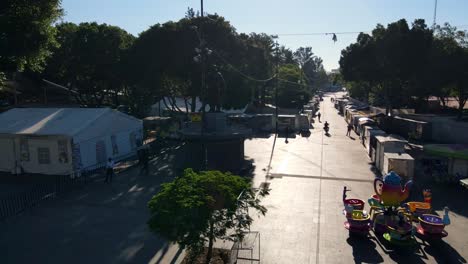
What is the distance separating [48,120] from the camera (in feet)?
79.6

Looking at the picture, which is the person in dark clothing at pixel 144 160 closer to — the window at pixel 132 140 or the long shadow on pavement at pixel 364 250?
the window at pixel 132 140

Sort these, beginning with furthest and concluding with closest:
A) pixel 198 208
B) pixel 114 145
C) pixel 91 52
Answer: pixel 91 52 → pixel 114 145 → pixel 198 208

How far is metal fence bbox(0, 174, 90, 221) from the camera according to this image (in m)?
16.5

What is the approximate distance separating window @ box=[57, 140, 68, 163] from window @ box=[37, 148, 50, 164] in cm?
95

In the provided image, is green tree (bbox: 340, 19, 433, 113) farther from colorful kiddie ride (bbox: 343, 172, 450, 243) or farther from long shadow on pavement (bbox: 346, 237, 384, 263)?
long shadow on pavement (bbox: 346, 237, 384, 263)

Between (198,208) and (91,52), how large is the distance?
34.8m

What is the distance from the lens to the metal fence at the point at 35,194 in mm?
16547

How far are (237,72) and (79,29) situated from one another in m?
18.3

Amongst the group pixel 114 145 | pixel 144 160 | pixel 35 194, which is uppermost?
pixel 114 145

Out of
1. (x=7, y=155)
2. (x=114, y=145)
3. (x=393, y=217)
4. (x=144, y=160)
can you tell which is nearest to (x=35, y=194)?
(x=144, y=160)

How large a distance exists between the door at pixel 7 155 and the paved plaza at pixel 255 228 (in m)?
6.70

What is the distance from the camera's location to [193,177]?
11.3m

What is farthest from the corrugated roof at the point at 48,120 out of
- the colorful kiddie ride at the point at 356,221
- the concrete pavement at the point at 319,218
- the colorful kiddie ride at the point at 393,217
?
the colorful kiddie ride at the point at 393,217

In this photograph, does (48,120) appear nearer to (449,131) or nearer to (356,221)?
(356,221)
